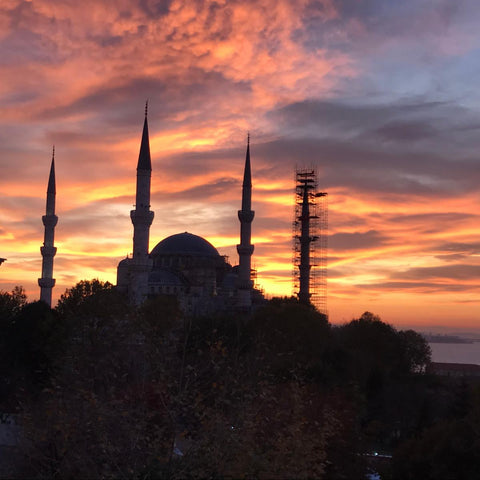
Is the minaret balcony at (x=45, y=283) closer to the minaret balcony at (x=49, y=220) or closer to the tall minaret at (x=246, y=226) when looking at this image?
the minaret balcony at (x=49, y=220)

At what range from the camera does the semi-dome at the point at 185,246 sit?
8825cm

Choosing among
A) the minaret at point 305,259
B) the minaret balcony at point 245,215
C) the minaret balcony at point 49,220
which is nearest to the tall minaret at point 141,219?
the minaret balcony at point 245,215

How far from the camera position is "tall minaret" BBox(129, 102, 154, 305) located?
2269 inches

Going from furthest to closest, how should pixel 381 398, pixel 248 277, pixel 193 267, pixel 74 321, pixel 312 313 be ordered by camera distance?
pixel 193 267 → pixel 248 277 → pixel 312 313 → pixel 381 398 → pixel 74 321

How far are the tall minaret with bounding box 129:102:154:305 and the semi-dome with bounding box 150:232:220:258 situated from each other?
28350 mm

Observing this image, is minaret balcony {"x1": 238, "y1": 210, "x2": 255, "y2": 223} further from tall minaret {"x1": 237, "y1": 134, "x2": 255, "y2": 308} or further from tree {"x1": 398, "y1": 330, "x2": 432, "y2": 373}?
tree {"x1": 398, "y1": 330, "x2": 432, "y2": 373}

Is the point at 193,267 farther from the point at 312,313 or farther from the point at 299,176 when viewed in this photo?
the point at 312,313

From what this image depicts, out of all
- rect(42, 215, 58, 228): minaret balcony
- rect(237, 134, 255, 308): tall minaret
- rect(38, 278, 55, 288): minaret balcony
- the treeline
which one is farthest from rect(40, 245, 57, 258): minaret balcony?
rect(237, 134, 255, 308): tall minaret

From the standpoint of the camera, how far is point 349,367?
44625 millimetres

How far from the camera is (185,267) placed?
86.8 m

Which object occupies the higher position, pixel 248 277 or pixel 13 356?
pixel 248 277

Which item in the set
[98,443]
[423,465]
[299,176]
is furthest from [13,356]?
[299,176]

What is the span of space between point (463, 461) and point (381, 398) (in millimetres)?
19809

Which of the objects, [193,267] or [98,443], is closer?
[98,443]
